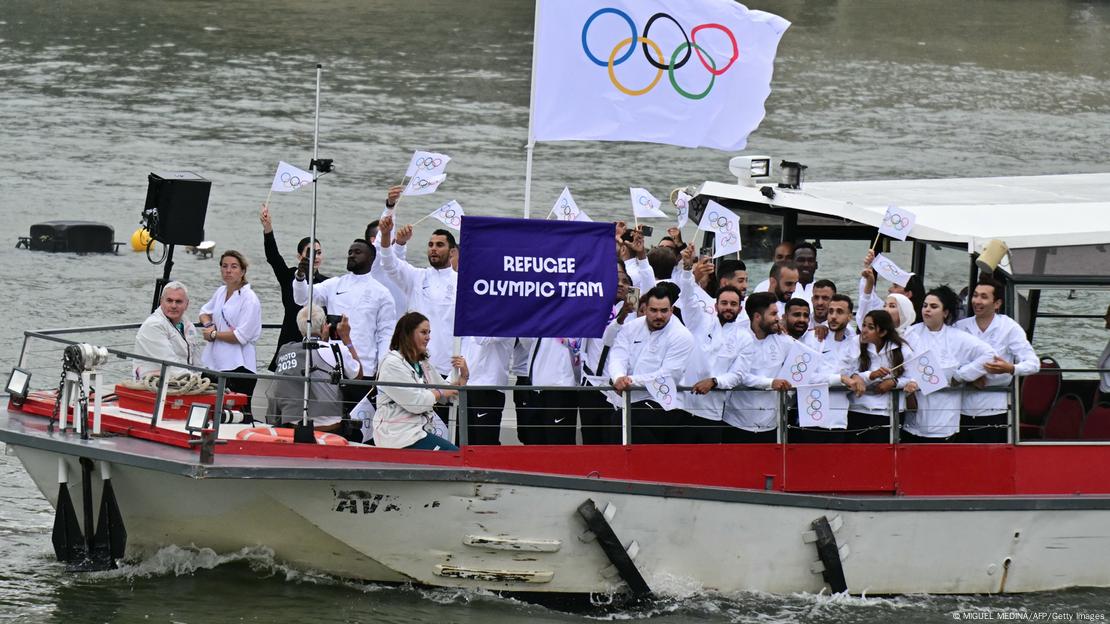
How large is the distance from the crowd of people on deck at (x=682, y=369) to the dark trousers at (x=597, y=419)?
10mm

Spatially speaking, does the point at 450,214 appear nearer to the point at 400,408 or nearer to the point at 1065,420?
the point at 400,408

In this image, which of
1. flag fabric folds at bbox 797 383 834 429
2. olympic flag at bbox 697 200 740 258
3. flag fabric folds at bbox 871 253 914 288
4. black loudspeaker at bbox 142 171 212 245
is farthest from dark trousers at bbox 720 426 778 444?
black loudspeaker at bbox 142 171 212 245

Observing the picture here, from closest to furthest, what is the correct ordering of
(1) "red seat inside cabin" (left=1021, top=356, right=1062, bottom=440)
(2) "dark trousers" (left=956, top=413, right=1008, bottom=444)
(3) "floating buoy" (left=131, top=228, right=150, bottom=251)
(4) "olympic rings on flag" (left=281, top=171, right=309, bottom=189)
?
(4) "olympic rings on flag" (left=281, top=171, right=309, bottom=189)
(2) "dark trousers" (left=956, top=413, right=1008, bottom=444)
(1) "red seat inside cabin" (left=1021, top=356, right=1062, bottom=440)
(3) "floating buoy" (left=131, top=228, right=150, bottom=251)

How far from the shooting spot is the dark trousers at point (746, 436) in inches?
456

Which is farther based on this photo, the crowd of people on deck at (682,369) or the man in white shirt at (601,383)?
the man in white shirt at (601,383)

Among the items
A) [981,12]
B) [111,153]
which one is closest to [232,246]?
[111,153]

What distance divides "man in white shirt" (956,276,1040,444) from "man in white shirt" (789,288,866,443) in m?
0.76

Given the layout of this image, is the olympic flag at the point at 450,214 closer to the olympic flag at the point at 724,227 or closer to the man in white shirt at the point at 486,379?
the man in white shirt at the point at 486,379

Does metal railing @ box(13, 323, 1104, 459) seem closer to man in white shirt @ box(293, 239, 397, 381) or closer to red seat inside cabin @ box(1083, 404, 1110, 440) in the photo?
red seat inside cabin @ box(1083, 404, 1110, 440)

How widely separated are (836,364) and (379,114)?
2450 centimetres

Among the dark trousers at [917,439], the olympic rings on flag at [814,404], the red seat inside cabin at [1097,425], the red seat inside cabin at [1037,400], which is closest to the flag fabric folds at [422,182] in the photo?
the olympic rings on flag at [814,404]

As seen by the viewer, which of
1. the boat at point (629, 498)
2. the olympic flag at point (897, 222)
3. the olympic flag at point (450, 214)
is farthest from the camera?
the olympic flag at point (450, 214)

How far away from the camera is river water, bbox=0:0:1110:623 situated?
87.8 ft

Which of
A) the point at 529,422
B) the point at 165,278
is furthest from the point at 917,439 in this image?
the point at 165,278
